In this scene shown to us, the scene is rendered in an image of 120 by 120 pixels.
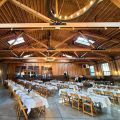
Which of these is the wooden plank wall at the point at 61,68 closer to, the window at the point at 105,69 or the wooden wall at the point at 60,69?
the wooden wall at the point at 60,69

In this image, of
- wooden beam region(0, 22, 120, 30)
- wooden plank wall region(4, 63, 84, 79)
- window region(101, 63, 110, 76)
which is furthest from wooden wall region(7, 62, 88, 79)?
wooden beam region(0, 22, 120, 30)

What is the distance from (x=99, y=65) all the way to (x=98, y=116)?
14.7m

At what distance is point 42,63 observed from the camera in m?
20.5

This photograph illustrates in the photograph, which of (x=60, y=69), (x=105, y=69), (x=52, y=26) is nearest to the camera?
(x=52, y=26)

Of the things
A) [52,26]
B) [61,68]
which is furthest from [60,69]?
[52,26]

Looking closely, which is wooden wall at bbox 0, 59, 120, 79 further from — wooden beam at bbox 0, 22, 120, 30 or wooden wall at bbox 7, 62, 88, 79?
wooden beam at bbox 0, 22, 120, 30

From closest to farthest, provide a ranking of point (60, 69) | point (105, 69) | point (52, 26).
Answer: point (52, 26)
point (105, 69)
point (60, 69)

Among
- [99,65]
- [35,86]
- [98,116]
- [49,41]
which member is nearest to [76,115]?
[98,116]

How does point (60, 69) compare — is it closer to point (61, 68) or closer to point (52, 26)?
point (61, 68)

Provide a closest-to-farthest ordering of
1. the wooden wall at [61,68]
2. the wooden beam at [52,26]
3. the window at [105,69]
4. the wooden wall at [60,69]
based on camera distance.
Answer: the wooden beam at [52,26], the window at [105,69], the wooden wall at [60,69], the wooden wall at [61,68]

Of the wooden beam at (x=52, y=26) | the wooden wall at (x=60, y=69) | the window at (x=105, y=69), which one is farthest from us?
the wooden wall at (x=60, y=69)

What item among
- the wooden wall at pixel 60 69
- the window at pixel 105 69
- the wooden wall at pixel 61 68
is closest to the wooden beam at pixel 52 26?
the window at pixel 105 69

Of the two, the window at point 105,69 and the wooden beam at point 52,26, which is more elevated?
the wooden beam at point 52,26

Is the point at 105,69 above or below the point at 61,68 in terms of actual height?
below
